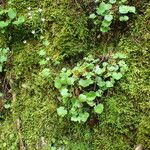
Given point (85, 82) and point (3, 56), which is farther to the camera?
point (3, 56)

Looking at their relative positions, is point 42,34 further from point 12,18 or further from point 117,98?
point 117,98

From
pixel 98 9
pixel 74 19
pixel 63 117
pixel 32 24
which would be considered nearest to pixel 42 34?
pixel 32 24

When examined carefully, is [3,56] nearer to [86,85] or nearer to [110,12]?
[86,85]

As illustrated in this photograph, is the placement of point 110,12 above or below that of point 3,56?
above

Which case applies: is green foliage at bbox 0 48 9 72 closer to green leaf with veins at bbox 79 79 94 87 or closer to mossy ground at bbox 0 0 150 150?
mossy ground at bbox 0 0 150 150

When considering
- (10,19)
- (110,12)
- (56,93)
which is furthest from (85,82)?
(10,19)

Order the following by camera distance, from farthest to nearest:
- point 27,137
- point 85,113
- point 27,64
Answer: point 27,64
point 27,137
point 85,113
